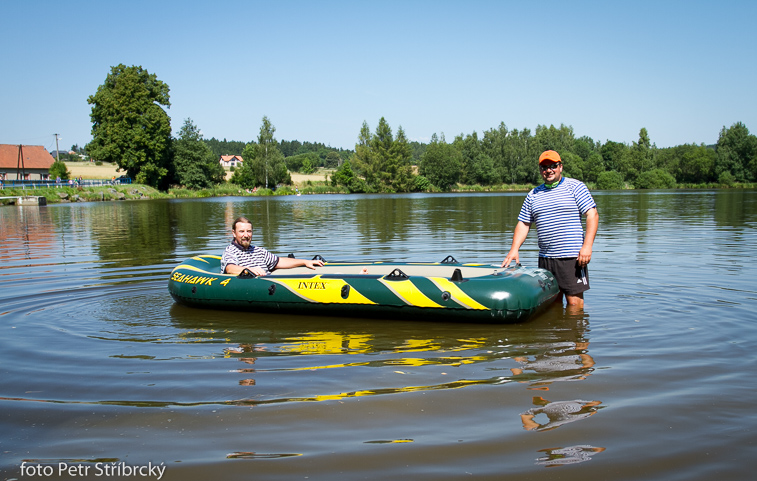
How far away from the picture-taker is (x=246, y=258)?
8359mm

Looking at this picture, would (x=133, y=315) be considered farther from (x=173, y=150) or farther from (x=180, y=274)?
(x=173, y=150)

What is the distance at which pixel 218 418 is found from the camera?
13.5 feet

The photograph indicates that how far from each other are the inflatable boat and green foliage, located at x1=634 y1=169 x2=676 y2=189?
290 feet

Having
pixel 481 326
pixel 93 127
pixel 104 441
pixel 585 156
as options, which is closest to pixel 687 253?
pixel 481 326

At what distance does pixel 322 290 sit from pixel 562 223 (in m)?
2.94

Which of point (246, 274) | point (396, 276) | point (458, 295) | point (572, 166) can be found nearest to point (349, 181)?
point (572, 166)

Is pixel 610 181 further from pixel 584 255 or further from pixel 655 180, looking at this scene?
pixel 584 255

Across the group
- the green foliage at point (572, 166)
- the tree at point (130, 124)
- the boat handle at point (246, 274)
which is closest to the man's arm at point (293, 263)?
the boat handle at point (246, 274)

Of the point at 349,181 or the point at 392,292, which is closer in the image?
the point at 392,292

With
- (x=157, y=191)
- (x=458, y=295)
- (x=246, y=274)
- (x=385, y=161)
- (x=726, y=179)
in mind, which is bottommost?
(x=458, y=295)

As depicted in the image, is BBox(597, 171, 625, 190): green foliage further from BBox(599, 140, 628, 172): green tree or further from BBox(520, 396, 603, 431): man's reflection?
BBox(520, 396, 603, 431): man's reflection

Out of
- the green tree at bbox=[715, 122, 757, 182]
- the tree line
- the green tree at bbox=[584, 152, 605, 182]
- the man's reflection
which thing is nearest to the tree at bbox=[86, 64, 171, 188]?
the tree line

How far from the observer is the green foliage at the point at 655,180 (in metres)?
87.1

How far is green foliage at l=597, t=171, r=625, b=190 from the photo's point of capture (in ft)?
286
